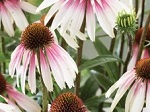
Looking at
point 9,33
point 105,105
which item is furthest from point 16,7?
point 105,105

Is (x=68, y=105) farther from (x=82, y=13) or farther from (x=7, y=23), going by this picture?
(x=7, y=23)

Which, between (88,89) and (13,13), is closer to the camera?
(13,13)

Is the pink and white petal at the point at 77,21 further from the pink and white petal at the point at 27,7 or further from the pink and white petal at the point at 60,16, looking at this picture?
the pink and white petal at the point at 27,7

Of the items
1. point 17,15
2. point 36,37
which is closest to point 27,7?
point 17,15

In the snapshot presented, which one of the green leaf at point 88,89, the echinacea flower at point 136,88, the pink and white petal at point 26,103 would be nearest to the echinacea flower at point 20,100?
the pink and white petal at point 26,103

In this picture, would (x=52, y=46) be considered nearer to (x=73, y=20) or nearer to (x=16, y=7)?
(x=73, y=20)

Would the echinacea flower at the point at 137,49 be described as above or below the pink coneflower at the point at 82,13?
below

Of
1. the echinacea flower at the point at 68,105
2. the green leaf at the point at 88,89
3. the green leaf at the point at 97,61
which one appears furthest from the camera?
the green leaf at the point at 88,89
